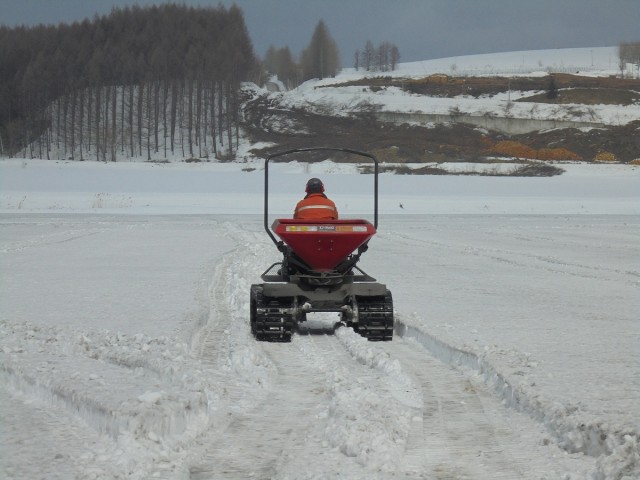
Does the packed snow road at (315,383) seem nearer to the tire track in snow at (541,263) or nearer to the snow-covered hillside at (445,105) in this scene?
the tire track in snow at (541,263)

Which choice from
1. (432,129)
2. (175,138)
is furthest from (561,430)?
(175,138)

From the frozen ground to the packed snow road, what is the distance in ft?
0.06

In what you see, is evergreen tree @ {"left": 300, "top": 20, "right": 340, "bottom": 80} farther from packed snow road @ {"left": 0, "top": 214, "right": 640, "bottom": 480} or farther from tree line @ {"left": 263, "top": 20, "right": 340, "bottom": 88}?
packed snow road @ {"left": 0, "top": 214, "right": 640, "bottom": 480}

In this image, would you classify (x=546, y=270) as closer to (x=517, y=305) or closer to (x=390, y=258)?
(x=390, y=258)

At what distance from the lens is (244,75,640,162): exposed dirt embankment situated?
6453 cm

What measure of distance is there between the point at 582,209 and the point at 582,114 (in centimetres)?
4015

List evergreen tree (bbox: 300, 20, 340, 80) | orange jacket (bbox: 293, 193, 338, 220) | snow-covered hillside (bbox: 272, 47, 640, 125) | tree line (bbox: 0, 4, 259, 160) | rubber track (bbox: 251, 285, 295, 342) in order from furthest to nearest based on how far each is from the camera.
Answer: evergreen tree (bbox: 300, 20, 340, 80) < tree line (bbox: 0, 4, 259, 160) < snow-covered hillside (bbox: 272, 47, 640, 125) < orange jacket (bbox: 293, 193, 338, 220) < rubber track (bbox: 251, 285, 295, 342)

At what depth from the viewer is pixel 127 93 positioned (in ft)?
283

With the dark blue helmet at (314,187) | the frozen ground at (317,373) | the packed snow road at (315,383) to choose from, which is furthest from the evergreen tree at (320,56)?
the dark blue helmet at (314,187)

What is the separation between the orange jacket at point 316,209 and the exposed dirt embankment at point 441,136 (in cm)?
4801

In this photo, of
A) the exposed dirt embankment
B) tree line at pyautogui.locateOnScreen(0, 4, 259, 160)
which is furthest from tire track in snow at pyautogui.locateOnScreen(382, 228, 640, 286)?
tree line at pyautogui.locateOnScreen(0, 4, 259, 160)

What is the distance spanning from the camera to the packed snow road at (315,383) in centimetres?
480

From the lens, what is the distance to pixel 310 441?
5.15m

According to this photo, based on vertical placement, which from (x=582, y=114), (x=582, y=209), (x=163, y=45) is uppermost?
(x=163, y=45)
